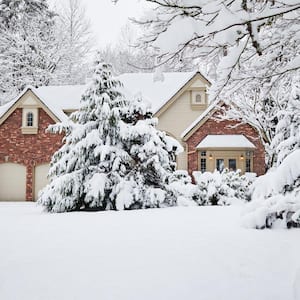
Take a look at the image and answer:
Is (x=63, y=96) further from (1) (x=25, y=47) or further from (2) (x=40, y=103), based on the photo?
(1) (x=25, y=47)

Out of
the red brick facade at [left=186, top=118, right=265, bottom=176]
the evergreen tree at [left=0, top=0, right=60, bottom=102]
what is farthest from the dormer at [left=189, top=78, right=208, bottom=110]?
the evergreen tree at [left=0, top=0, right=60, bottom=102]

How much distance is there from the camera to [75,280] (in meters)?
3.49

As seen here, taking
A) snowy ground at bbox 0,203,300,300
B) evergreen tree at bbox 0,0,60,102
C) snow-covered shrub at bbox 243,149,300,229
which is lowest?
snowy ground at bbox 0,203,300,300

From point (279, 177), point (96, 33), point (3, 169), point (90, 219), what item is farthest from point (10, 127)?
point (279, 177)

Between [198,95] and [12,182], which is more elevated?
[198,95]

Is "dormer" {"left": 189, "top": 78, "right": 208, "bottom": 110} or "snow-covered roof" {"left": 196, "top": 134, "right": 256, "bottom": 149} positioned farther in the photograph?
"dormer" {"left": 189, "top": 78, "right": 208, "bottom": 110}

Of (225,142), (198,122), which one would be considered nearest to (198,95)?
(198,122)

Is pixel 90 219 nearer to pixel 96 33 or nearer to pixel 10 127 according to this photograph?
pixel 10 127

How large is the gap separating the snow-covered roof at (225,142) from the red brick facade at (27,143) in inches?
301

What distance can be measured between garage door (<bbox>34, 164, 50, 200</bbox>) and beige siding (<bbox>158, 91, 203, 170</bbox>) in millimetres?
6545

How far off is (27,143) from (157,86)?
26.0 ft

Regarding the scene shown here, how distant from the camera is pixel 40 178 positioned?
19.2 meters

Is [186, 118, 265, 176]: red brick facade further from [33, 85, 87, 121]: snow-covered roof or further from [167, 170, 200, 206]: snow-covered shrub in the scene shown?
[33, 85, 87, 121]: snow-covered roof

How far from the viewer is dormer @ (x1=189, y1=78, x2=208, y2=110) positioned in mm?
19109
